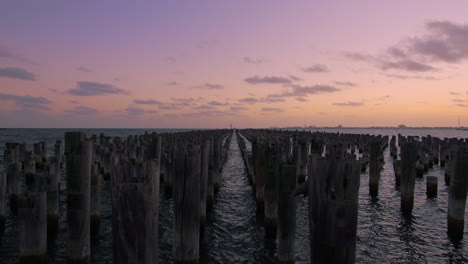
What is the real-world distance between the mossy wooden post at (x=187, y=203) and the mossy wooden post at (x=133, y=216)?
5.00 feet

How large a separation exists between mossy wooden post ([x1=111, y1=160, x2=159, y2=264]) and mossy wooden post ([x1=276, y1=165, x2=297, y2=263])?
251 centimetres

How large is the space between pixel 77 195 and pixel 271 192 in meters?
4.38

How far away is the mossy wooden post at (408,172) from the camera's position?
9.90m

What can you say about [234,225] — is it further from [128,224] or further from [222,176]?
[222,176]

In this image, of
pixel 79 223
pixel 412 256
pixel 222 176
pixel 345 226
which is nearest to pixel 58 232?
pixel 79 223

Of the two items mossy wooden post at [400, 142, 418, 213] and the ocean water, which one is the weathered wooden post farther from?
mossy wooden post at [400, 142, 418, 213]

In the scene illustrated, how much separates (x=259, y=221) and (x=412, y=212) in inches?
237

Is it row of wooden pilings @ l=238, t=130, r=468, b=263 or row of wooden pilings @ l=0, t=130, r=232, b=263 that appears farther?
row of wooden pilings @ l=0, t=130, r=232, b=263

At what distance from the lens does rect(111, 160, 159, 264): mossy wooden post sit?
3.19 meters

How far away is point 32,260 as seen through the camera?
5.50m

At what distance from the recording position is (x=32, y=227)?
17.6ft

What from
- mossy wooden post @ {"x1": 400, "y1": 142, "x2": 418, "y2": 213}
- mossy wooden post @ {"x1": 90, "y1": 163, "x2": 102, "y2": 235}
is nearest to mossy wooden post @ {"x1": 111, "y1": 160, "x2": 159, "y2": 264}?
mossy wooden post @ {"x1": 90, "y1": 163, "x2": 102, "y2": 235}

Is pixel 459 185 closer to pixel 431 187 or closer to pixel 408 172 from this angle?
pixel 408 172


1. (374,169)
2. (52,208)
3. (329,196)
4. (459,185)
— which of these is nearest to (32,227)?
(52,208)
